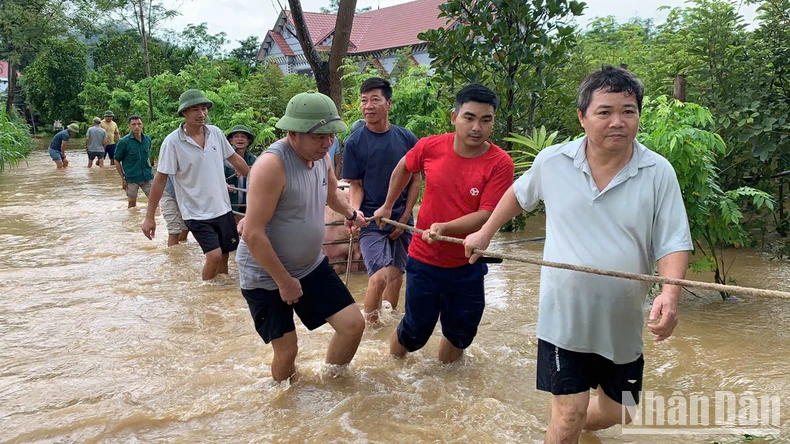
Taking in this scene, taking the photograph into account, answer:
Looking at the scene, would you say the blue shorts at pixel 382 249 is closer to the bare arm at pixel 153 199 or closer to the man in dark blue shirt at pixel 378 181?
the man in dark blue shirt at pixel 378 181

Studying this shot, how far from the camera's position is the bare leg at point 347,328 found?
4.01 m

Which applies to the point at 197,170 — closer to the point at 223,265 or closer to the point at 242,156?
the point at 223,265

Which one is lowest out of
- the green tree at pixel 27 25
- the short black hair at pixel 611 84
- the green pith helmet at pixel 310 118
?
the green pith helmet at pixel 310 118

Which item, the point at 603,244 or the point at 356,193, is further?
the point at 356,193

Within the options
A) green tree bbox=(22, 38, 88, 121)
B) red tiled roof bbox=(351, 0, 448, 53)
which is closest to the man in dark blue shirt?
red tiled roof bbox=(351, 0, 448, 53)

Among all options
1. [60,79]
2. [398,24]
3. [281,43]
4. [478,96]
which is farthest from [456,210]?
[281,43]

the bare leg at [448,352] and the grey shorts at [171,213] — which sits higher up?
the grey shorts at [171,213]

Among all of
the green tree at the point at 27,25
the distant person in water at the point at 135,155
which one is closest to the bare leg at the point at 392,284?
Answer: the distant person in water at the point at 135,155

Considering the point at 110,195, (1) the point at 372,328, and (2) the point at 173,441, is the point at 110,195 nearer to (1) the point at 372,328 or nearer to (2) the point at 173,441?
(1) the point at 372,328

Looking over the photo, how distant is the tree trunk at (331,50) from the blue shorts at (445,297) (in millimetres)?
6428

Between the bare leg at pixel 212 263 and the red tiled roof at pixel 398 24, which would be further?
the red tiled roof at pixel 398 24

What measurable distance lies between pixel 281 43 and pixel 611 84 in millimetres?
43717

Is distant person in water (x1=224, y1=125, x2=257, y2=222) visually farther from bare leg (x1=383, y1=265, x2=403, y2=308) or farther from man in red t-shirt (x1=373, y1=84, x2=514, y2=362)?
man in red t-shirt (x1=373, y1=84, x2=514, y2=362)

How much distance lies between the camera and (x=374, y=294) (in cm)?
526
